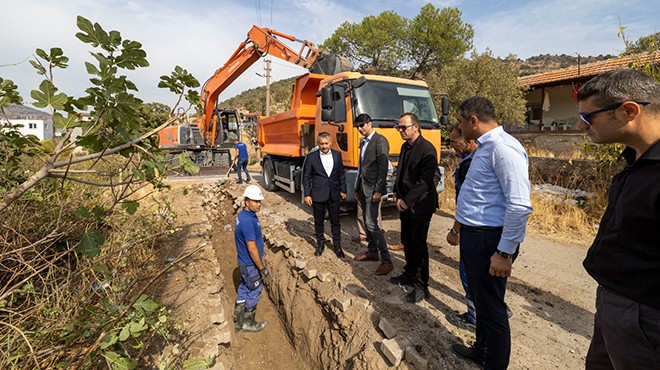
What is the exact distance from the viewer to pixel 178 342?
2818 millimetres

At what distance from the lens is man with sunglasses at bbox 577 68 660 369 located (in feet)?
3.73

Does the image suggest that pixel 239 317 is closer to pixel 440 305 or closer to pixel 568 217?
pixel 440 305

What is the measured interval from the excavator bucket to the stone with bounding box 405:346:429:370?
6.51 metres

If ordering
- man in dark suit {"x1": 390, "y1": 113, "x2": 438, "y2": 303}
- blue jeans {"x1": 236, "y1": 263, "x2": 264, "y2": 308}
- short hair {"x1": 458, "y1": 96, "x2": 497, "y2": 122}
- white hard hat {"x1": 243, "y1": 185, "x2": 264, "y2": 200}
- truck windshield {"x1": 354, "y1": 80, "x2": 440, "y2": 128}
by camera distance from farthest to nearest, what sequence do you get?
1. truck windshield {"x1": 354, "y1": 80, "x2": 440, "y2": 128}
2. blue jeans {"x1": 236, "y1": 263, "x2": 264, "y2": 308}
3. white hard hat {"x1": 243, "y1": 185, "x2": 264, "y2": 200}
4. man in dark suit {"x1": 390, "y1": 113, "x2": 438, "y2": 303}
5. short hair {"x1": 458, "y1": 96, "x2": 497, "y2": 122}

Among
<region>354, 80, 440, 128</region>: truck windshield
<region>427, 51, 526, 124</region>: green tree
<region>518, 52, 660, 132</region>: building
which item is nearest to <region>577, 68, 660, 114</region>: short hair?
<region>354, 80, 440, 128</region>: truck windshield

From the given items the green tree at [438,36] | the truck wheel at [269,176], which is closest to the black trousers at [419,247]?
the truck wheel at [269,176]

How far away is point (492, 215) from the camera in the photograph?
2014mm

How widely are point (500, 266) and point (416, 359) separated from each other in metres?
0.94

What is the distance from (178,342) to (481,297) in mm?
2637

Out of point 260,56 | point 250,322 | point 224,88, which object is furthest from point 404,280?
point 224,88

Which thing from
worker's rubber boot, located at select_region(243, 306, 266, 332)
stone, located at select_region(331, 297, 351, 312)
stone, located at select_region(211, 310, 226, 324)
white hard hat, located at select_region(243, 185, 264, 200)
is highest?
white hard hat, located at select_region(243, 185, 264, 200)

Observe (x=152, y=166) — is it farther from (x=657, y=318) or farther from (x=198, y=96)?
(x=657, y=318)

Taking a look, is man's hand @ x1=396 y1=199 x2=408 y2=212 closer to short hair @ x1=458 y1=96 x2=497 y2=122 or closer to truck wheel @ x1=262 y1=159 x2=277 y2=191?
short hair @ x1=458 y1=96 x2=497 y2=122

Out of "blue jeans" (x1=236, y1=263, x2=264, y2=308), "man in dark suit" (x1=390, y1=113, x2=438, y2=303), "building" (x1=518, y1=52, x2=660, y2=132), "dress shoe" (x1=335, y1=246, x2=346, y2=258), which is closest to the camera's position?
"man in dark suit" (x1=390, y1=113, x2=438, y2=303)
